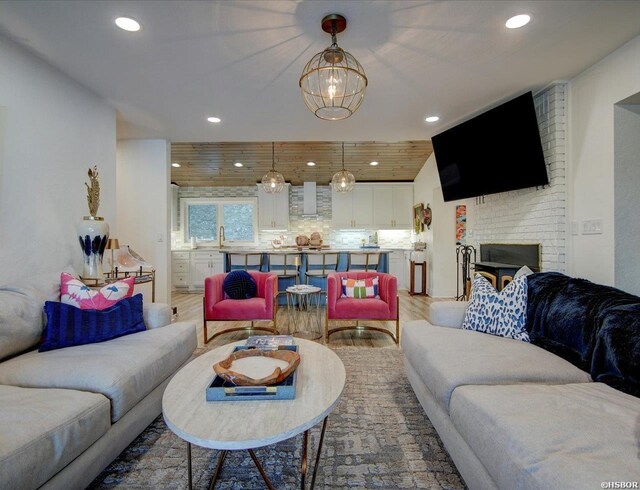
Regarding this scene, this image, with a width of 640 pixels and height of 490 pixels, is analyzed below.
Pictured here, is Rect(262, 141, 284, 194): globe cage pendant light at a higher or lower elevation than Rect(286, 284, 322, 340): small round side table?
higher

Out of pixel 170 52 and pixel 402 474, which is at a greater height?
pixel 170 52

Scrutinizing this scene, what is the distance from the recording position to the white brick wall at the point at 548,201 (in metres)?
2.93

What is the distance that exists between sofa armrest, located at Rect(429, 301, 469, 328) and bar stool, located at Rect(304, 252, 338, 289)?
257 cm

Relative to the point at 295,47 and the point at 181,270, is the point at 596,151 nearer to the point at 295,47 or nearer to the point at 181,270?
the point at 295,47

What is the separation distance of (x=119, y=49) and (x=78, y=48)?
316 mm

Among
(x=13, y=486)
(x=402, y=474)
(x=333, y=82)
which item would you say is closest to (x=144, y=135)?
(x=333, y=82)

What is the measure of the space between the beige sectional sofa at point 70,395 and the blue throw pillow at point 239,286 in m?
1.31

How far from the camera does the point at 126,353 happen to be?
1.75 meters

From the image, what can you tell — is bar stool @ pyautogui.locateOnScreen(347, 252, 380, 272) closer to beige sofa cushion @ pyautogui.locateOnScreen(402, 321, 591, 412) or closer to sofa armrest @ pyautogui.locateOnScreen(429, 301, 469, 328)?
sofa armrest @ pyautogui.locateOnScreen(429, 301, 469, 328)

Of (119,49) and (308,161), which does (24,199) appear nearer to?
(119,49)

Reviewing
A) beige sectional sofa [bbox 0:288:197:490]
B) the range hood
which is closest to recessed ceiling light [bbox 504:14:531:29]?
beige sectional sofa [bbox 0:288:197:490]

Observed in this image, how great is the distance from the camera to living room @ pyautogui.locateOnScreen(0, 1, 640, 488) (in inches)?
76.2

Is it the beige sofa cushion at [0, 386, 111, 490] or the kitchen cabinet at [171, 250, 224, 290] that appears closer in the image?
the beige sofa cushion at [0, 386, 111, 490]

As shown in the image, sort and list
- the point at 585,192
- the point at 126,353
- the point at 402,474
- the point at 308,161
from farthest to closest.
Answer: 1. the point at 308,161
2. the point at 585,192
3. the point at 126,353
4. the point at 402,474
